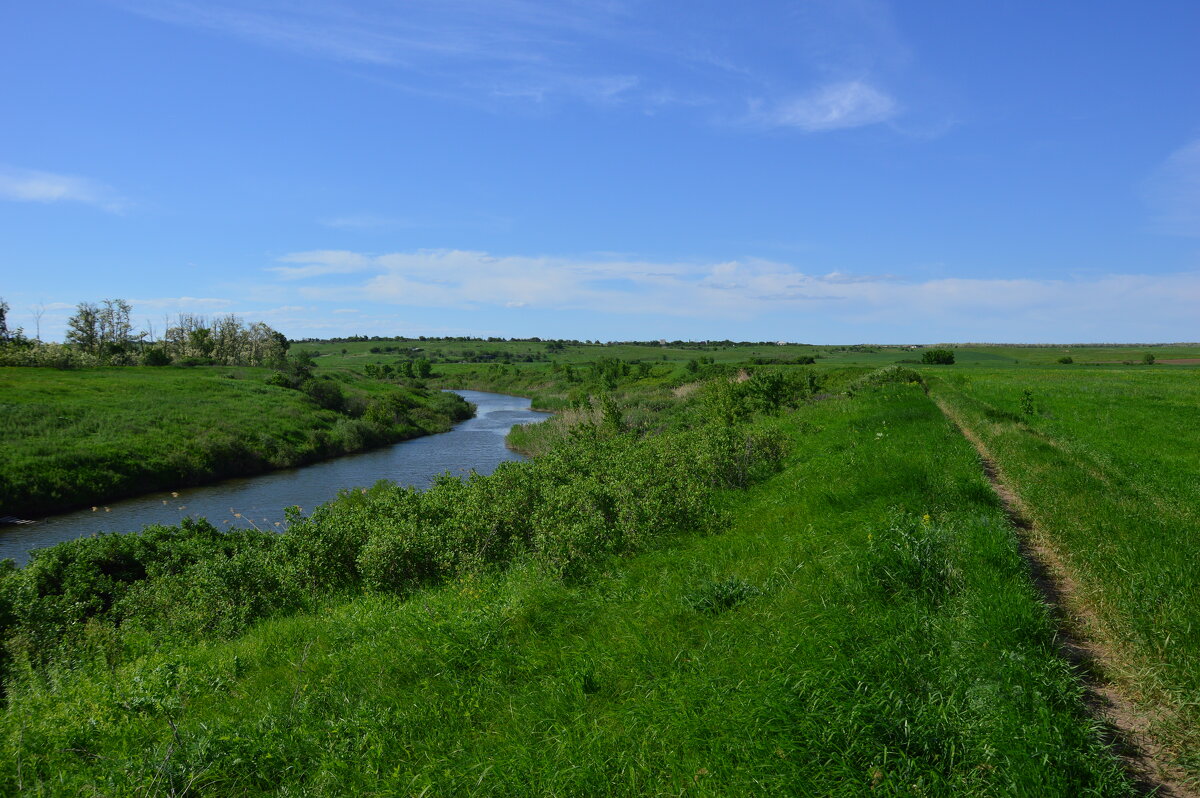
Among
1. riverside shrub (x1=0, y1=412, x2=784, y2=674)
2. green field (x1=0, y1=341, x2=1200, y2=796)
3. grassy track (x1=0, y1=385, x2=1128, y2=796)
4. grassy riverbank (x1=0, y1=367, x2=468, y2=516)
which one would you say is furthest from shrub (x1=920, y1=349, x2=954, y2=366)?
grassy track (x1=0, y1=385, x2=1128, y2=796)

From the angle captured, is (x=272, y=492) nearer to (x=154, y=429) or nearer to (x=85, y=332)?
(x=154, y=429)

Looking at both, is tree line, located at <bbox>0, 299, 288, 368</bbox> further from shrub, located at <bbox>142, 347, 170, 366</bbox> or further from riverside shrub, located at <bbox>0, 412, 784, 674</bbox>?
riverside shrub, located at <bbox>0, 412, 784, 674</bbox>

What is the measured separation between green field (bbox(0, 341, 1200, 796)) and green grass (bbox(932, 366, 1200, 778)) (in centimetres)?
3

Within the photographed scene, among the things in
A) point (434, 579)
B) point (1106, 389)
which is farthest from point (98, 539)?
point (1106, 389)

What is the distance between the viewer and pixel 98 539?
1434 cm

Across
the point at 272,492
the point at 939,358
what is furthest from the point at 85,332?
the point at 939,358

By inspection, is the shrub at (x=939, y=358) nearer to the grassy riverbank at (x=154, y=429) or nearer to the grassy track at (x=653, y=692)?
the grassy riverbank at (x=154, y=429)

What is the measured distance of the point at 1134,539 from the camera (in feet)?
20.6

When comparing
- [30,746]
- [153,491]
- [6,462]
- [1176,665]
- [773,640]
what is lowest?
[153,491]

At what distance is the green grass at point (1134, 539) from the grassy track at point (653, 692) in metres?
0.49

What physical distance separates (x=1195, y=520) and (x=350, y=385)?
240ft

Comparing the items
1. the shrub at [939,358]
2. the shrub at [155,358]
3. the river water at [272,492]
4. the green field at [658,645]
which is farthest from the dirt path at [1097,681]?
the shrub at [155,358]

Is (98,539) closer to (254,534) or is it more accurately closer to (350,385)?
(254,534)

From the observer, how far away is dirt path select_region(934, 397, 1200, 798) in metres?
3.32
